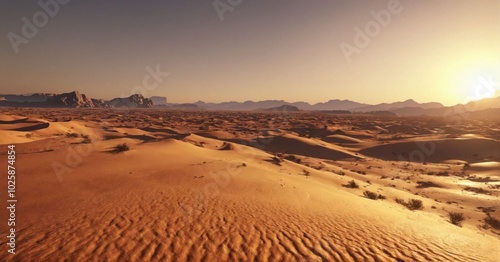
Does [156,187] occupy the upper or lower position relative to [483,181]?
upper

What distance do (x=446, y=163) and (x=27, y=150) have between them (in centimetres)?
3510

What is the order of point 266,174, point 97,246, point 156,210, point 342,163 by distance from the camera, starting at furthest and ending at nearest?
point 342,163, point 266,174, point 156,210, point 97,246

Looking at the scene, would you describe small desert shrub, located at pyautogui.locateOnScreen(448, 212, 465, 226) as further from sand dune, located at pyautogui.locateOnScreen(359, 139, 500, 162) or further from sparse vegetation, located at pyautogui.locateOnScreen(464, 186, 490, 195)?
sand dune, located at pyautogui.locateOnScreen(359, 139, 500, 162)

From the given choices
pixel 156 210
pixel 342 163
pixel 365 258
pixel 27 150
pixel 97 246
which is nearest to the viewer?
pixel 97 246

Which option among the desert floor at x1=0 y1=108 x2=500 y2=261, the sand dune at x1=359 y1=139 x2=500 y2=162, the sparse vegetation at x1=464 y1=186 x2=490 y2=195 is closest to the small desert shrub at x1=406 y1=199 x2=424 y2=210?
the desert floor at x1=0 y1=108 x2=500 y2=261

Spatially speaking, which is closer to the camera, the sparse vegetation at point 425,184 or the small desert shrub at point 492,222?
the small desert shrub at point 492,222

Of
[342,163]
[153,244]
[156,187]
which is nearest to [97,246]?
[153,244]

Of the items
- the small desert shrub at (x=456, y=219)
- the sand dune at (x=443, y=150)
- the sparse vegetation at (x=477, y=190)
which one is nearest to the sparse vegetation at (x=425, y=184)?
A: the sparse vegetation at (x=477, y=190)

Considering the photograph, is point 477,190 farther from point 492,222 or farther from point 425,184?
point 492,222

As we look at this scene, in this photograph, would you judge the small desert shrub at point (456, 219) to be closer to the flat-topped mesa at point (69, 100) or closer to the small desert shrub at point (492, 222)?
the small desert shrub at point (492, 222)

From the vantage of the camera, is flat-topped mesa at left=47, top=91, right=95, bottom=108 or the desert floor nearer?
the desert floor

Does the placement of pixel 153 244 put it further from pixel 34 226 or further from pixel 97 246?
pixel 34 226

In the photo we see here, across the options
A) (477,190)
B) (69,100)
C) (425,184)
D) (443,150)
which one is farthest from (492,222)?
(69,100)

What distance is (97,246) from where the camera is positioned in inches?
215
